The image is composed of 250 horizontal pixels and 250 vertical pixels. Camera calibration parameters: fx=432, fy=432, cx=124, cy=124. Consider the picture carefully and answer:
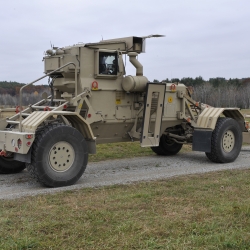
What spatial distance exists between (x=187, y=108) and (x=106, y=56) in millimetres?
2783

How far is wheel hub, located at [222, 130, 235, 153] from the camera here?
1077 cm

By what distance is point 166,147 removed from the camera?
475 inches

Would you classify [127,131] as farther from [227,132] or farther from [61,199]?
[61,199]

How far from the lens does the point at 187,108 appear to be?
35.9ft

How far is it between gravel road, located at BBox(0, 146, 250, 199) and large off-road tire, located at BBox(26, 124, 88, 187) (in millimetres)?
201

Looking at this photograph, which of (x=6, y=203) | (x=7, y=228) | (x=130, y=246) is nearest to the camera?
(x=130, y=246)

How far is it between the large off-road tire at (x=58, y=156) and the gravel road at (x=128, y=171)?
0.20m

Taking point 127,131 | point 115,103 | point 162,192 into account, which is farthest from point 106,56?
point 162,192

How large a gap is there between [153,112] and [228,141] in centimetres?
230

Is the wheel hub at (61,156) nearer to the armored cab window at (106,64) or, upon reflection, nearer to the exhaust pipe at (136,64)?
the armored cab window at (106,64)

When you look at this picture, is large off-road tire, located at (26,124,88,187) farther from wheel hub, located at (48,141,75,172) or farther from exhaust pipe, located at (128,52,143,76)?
exhaust pipe, located at (128,52,143,76)

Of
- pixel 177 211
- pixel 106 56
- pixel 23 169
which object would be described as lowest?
pixel 23 169

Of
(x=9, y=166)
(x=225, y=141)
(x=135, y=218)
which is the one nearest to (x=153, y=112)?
(x=225, y=141)

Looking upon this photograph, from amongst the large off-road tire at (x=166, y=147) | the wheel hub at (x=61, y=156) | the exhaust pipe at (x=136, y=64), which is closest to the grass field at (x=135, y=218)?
the wheel hub at (x=61, y=156)
